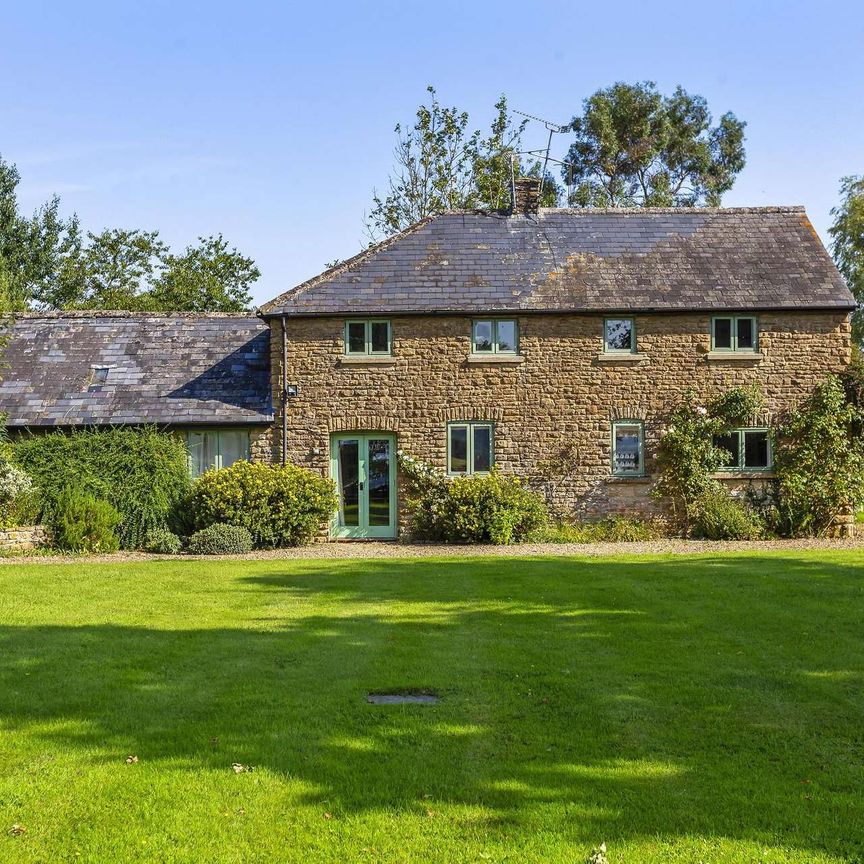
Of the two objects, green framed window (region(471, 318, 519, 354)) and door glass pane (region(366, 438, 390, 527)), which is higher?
green framed window (region(471, 318, 519, 354))

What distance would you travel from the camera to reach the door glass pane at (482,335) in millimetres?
22562

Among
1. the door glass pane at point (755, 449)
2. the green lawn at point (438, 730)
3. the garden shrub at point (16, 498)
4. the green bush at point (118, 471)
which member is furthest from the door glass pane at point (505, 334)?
the green lawn at point (438, 730)

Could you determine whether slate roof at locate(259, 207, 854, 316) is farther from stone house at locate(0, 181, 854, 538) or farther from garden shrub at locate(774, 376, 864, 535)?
garden shrub at locate(774, 376, 864, 535)

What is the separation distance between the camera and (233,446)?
2244 centimetres

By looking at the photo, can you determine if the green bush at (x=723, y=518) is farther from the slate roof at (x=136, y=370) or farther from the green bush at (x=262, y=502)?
Result: the slate roof at (x=136, y=370)

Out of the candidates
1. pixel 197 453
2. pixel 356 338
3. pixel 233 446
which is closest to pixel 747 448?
pixel 356 338

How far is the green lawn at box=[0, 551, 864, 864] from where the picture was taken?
517 centimetres

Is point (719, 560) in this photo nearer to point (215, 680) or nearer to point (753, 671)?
point (753, 671)

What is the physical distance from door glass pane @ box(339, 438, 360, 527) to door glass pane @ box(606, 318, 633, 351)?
6269 millimetres

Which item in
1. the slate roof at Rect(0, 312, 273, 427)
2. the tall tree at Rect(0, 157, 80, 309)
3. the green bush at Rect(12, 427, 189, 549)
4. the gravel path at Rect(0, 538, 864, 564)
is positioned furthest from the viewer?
the tall tree at Rect(0, 157, 80, 309)

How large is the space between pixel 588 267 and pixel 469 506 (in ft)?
22.0

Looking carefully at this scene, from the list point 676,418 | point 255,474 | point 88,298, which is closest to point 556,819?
point 255,474

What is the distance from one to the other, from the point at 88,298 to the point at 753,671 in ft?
138

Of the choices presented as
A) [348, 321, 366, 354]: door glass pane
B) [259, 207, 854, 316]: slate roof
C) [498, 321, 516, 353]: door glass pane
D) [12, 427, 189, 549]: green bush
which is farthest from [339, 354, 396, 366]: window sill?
[12, 427, 189, 549]: green bush
